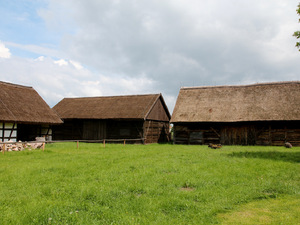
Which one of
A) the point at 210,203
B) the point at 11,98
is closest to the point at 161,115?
the point at 11,98

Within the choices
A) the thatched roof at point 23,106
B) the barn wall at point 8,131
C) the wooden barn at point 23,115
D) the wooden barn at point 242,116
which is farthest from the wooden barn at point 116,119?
the barn wall at point 8,131

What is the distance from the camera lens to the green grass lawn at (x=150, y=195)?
501 cm

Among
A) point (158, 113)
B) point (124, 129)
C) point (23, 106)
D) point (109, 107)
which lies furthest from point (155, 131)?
point (23, 106)

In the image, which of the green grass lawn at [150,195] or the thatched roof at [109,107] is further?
the thatched roof at [109,107]

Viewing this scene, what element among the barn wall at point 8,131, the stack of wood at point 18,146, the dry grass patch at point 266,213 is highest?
the barn wall at point 8,131

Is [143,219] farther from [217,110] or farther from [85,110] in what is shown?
[85,110]

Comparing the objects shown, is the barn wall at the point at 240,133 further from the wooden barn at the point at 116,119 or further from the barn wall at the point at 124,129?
the barn wall at the point at 124,129

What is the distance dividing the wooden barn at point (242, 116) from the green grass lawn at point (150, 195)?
13.8 metres

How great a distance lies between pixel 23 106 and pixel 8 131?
9.90 ft

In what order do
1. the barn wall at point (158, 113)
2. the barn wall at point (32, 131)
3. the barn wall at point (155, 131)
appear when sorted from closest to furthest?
the barn wall at point (32, 131), the barn wall at point (155, 131), the barn wall at point (158, 113)

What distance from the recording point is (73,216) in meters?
5.01

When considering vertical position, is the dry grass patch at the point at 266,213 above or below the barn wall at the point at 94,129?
below

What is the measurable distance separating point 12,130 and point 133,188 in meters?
16.4

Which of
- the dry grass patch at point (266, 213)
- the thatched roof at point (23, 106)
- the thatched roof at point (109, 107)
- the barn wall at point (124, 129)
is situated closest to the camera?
the dry grass patch at point (266, 213)
